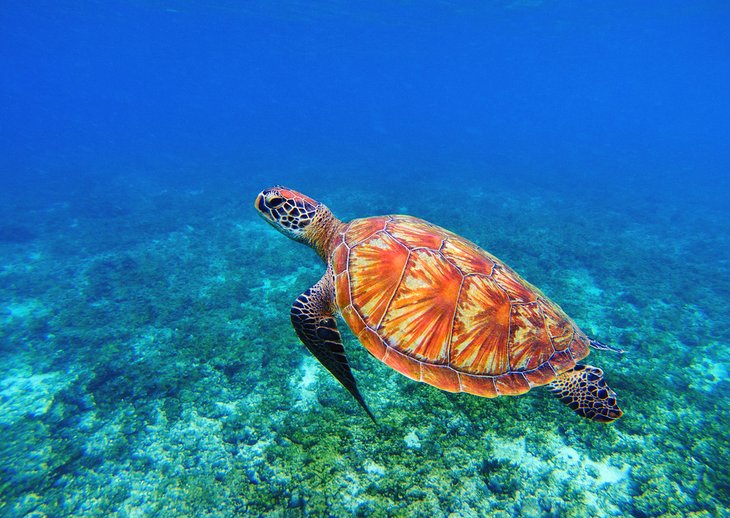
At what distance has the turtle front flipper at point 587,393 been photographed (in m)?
2.29

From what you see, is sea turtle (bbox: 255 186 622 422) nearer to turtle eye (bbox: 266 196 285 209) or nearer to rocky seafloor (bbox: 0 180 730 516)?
rocky seafloor (bbox: 0 180 730 516)

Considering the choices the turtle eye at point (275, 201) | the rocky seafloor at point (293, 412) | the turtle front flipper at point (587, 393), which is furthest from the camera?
the turtle eye at point (275, 201)

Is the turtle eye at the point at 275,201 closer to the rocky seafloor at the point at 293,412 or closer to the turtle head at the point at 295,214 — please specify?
the turtle head at the point at 295,214

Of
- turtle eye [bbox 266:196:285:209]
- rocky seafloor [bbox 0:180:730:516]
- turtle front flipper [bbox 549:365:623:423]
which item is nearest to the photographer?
rocky seafloor [bbox 0:180:730:516]

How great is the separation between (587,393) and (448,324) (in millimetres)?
1222

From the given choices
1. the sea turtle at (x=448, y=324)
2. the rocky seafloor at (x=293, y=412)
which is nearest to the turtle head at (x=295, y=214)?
the sea turtle at (x=448, y=324)

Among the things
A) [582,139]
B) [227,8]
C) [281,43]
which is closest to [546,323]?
[582,139]

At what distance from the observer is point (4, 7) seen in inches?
950

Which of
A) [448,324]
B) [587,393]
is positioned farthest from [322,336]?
[587,393]

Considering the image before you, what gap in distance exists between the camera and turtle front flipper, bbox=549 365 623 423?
229 cm

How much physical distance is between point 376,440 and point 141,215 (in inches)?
400

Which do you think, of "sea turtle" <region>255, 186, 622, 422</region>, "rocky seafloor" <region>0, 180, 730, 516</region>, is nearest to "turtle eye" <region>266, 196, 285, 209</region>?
"sea turtle" <region>255, 186, 622, 422</region>

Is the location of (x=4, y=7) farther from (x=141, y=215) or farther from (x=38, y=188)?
(x=141, y=215)

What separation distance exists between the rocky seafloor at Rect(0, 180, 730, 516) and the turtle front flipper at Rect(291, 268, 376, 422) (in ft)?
1.71
